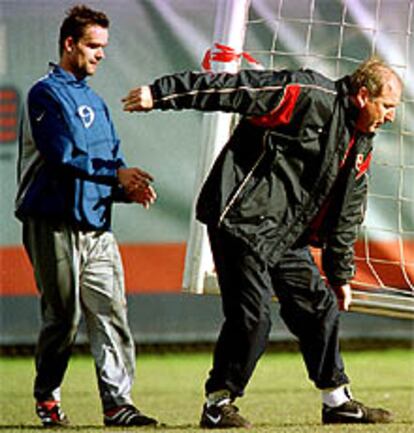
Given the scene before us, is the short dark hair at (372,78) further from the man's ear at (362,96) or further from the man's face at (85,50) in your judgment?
the man's face at (85,50)

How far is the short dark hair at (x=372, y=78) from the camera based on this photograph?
4922 mm

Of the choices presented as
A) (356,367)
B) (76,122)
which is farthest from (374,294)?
(356,367)

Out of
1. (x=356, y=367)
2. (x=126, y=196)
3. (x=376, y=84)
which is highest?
(x=376, y=84)

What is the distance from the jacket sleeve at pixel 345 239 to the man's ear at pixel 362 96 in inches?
12.7

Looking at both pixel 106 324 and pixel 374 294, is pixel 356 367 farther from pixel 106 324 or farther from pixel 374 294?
pixel 106 324

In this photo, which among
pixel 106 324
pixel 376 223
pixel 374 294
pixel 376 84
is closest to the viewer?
pixel 376 84

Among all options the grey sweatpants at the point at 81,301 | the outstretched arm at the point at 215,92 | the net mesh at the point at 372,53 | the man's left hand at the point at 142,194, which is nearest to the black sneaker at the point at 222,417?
the grey sweatpants at the point at 81,301

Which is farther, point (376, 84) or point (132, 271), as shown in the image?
point (132, 271)

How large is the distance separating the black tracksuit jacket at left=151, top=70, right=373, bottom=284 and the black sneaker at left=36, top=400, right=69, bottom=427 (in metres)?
1.02

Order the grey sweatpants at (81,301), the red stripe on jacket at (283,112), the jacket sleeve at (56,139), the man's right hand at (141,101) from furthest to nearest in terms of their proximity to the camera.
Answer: the grey sweatpants at (81,301), the jacket sleeve at (56,139), the red stripe on jacket at (283,112), the man's right hand at (141,101)

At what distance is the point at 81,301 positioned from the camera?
5.33 m

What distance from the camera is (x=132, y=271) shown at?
356 inches

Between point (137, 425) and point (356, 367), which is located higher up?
point (137, 425)

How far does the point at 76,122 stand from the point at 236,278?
0.88 meters
